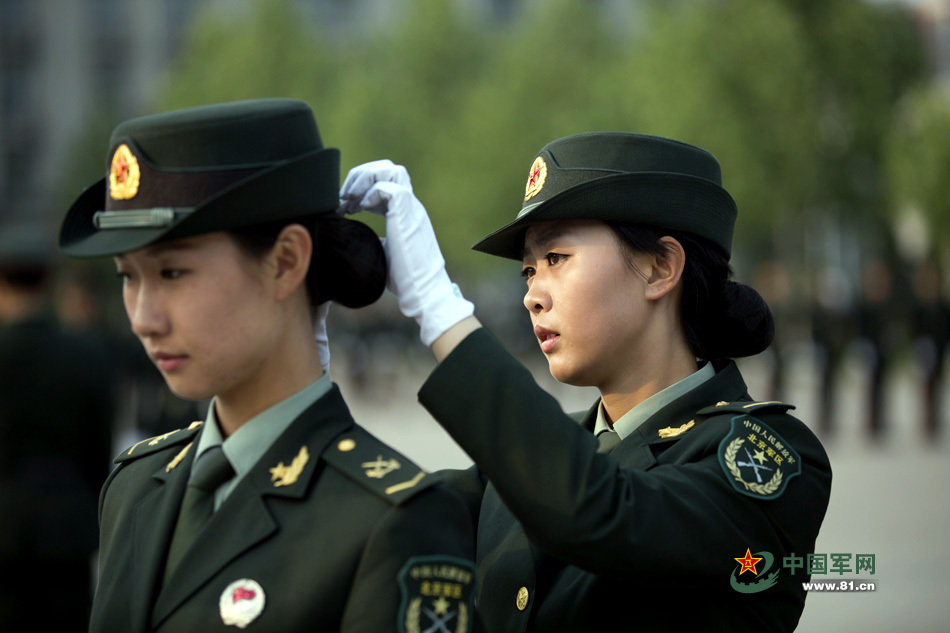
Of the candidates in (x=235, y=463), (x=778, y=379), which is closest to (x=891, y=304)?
(x=778, y=379)

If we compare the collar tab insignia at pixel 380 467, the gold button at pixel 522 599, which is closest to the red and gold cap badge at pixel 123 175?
the collar tab insignia at pixel 380 467

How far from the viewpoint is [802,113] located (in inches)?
889

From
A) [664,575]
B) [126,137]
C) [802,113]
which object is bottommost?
[802,113]

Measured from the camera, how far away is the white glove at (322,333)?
242 cm

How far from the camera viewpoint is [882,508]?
10.3m

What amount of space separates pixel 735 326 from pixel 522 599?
83 cm

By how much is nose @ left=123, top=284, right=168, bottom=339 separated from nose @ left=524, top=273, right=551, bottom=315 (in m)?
0.90

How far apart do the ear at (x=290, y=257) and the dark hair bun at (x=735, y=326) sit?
1126mm

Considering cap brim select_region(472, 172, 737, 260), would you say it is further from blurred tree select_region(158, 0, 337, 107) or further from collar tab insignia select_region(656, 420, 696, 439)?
blurred tree select_region(158, 0, 337, 107)

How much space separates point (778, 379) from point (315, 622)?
14958mm

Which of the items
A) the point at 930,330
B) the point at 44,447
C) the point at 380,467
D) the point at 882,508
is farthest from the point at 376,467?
the point at 930,330

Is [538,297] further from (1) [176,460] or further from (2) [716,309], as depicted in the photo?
(1) [176,460]

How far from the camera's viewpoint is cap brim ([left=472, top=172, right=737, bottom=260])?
2.78 metres

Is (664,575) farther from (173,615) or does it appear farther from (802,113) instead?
(802,113)
